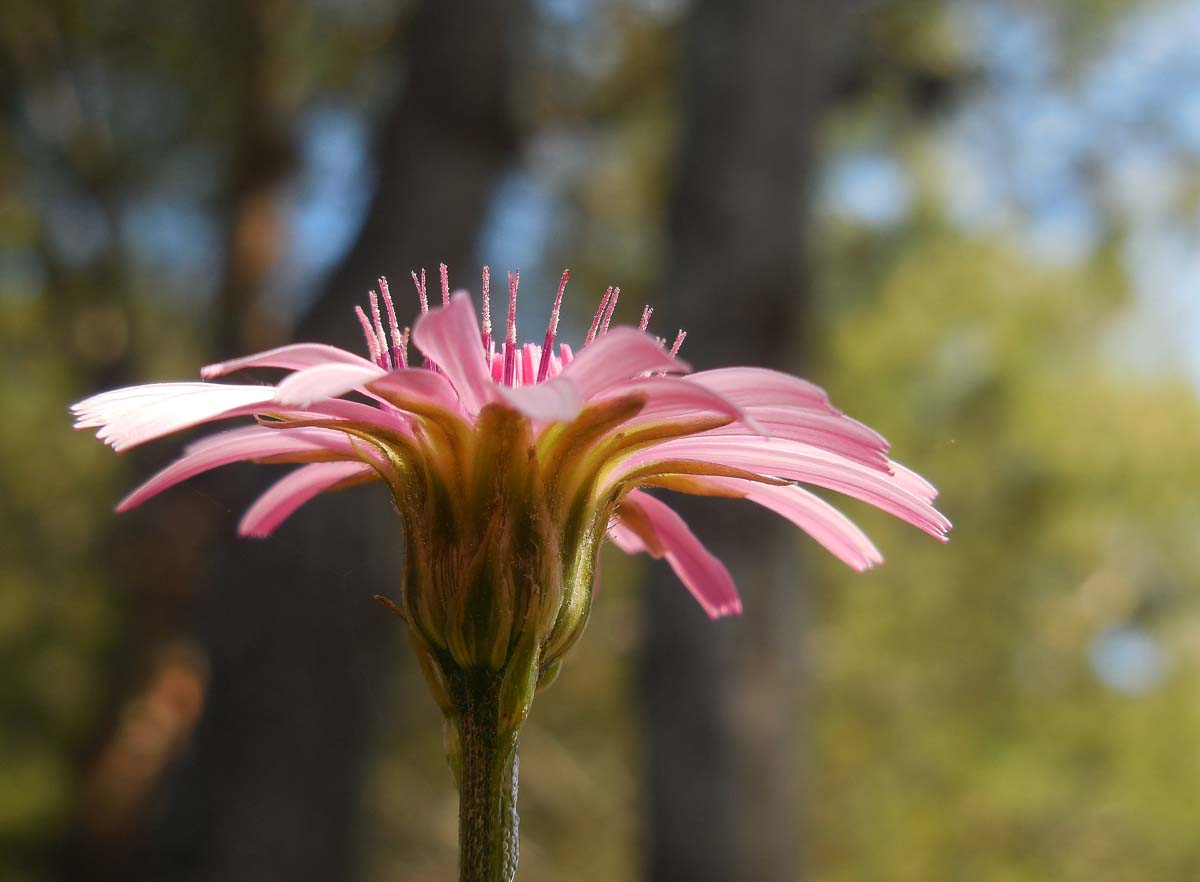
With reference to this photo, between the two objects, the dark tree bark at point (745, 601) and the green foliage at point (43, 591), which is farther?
the green foliage at point (43, 591)

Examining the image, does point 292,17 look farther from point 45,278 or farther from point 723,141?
point 723,141

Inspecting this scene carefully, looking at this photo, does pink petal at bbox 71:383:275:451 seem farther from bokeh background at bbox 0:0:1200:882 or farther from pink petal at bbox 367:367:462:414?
bokeh background at bbox 0:0:1200:882

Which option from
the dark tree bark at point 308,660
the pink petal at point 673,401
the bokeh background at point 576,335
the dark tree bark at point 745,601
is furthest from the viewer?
the bokeh background at point 576,335

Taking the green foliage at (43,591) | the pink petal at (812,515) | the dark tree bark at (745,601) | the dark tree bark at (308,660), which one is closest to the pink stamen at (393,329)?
the pink petal at (812,515)

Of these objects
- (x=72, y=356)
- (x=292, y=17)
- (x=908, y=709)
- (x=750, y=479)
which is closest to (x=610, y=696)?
(x=908, y=709)

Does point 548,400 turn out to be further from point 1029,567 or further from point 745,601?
point 1029,567

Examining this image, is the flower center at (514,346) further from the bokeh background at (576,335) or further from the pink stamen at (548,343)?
the bokeh background at (576,335)
